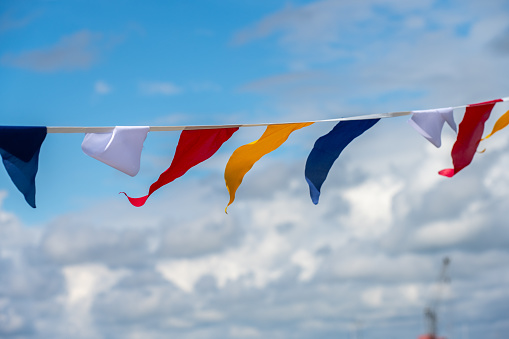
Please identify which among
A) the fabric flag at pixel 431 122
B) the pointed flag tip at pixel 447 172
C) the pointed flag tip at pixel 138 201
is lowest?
the pointed flag tip at pixel 138 201

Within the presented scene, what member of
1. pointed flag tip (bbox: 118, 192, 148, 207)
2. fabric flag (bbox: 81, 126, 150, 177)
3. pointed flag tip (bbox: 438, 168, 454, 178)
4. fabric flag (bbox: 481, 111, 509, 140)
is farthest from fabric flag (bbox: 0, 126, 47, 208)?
fabric flag (bbox: 481, 111, 509, 140)

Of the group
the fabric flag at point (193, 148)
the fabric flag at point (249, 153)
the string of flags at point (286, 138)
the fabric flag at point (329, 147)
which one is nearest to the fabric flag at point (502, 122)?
the string of flags at point (286, 138)

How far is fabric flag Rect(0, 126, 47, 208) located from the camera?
11.1 meters

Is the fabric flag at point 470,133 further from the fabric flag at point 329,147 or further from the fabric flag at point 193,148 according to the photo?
the fabric flag at point 193,148

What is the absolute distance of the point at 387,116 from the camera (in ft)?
40.3

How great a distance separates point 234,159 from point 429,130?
2.90 meters

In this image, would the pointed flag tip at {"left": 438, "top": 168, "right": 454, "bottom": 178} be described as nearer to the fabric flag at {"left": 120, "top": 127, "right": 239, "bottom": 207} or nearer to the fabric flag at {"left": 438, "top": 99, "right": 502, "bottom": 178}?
the fabric flag at {"left": 438, "top": 99, "right": 502, "bottom": 178}

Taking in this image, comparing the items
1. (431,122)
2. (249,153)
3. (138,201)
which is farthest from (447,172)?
(138,201)

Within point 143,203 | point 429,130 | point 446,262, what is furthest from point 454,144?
point 446,262

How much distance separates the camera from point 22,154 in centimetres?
1109

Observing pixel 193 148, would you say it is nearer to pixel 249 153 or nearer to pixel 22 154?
pixel 249 153

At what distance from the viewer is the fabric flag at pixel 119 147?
11.3m

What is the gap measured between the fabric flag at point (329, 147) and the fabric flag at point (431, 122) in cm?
60

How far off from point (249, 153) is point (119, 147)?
207 cm
